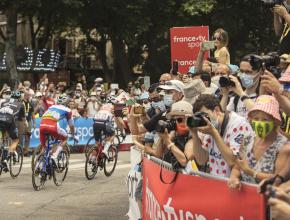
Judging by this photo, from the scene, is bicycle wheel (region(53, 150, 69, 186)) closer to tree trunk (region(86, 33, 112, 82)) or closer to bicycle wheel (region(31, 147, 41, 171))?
bicycle wheel (region(31, 147, 41, 171))

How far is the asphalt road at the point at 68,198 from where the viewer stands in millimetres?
11453

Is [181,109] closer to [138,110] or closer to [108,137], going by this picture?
[138,110]

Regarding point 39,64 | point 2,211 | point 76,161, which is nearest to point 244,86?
point 2,211

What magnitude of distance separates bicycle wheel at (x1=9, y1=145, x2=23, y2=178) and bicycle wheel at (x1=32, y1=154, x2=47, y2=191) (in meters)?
1.68

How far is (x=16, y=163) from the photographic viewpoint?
650 inches

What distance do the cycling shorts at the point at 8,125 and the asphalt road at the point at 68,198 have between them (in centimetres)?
93

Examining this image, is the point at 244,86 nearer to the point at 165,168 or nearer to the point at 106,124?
the point at 165,168

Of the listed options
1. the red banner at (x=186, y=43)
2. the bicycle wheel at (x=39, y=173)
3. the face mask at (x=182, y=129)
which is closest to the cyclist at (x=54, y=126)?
the bicycle wheel at (x=39, y=173)

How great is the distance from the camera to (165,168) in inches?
266

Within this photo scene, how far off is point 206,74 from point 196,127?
403cm

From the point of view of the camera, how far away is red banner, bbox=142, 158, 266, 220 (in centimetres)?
505

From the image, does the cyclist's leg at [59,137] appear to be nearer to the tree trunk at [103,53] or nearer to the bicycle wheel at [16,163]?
the bicycle wheel at [16,163]

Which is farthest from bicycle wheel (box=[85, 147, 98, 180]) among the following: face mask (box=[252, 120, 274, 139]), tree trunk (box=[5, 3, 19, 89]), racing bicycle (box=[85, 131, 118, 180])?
tree trunk (box=[5, 3, 19, 89])

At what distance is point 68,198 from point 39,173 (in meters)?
1.28
